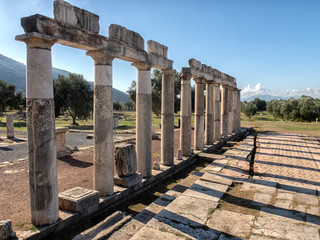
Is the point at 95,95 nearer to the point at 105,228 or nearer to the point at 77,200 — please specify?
the point at 77,200

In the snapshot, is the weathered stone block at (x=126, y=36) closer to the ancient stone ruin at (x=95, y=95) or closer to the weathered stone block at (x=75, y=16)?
the ancient stone ruin at (x=95, y=95)

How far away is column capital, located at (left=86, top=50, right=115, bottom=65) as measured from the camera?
6222 millimetres

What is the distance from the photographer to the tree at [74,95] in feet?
99.5

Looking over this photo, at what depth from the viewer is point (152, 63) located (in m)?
8.34

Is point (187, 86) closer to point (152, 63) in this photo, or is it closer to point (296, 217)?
point (152, 63)

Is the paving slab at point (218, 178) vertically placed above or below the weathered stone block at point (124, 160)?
below

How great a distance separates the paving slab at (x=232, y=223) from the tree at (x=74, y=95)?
90.4 feet

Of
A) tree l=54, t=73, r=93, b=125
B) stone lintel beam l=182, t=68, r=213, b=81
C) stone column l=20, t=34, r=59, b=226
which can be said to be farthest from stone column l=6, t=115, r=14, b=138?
stone column l=20, t=34, r=59, b=226

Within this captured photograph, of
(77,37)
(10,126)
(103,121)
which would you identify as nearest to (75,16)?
(77,37)

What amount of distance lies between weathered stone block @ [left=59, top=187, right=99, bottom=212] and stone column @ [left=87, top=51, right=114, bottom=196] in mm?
542

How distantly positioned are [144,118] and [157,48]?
2653 mm

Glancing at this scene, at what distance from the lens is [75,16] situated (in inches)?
215

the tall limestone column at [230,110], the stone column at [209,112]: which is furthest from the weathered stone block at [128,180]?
the tall limestone column at [230,110]

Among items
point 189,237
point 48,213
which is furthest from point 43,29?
point 189,237
